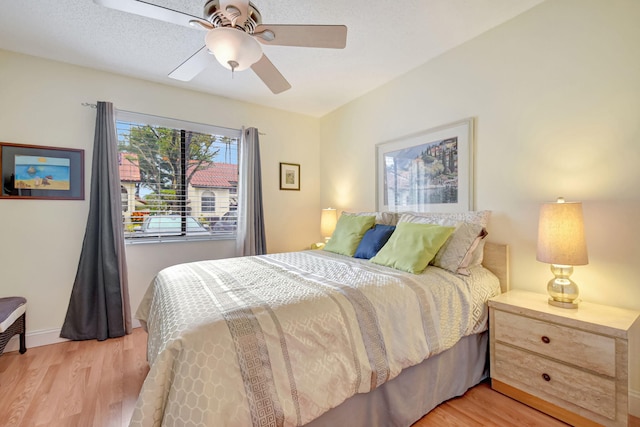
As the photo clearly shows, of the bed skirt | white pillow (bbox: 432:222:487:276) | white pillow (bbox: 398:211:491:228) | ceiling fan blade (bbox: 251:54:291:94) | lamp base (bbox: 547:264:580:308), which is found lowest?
the bed skirt

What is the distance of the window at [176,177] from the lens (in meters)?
2.92

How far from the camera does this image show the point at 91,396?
1.80m

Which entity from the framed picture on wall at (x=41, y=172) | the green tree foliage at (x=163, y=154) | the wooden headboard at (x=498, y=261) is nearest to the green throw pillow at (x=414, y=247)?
the wooden headboard at (x=498, y=261)

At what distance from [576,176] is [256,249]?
3016 mm

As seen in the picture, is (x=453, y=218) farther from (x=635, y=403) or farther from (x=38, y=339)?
(x=38, y=339)

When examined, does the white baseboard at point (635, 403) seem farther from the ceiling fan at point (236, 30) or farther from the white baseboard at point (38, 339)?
the white baseboard at point (38, 339)

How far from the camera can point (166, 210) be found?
3088mm

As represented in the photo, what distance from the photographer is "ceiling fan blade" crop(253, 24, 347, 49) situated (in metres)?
1.50

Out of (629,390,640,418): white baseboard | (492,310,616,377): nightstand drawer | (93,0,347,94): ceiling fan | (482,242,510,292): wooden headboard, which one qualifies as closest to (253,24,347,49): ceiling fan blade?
(93,0,347,94): ceiling fan

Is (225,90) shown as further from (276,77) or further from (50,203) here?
(50,203)

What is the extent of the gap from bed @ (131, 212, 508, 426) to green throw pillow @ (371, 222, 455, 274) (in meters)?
0.07

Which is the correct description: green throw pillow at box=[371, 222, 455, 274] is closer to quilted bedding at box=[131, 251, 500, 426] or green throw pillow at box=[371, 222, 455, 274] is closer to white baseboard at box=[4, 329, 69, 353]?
quilted bedding at box=[131, 251, 500, 426]

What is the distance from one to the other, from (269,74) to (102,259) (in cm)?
230

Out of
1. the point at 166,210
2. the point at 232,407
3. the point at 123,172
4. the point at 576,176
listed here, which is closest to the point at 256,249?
the point at 166,210
